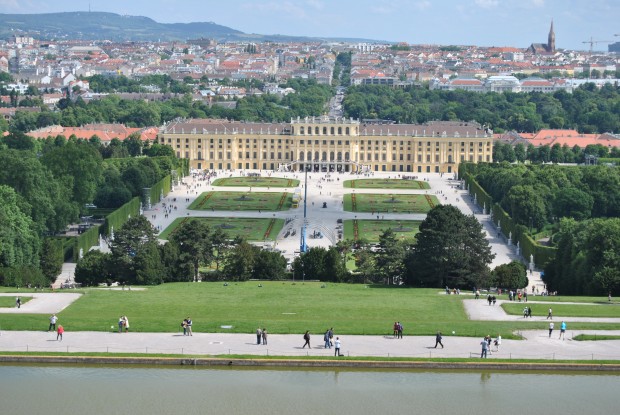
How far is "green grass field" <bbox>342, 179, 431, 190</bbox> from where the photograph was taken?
320 feet

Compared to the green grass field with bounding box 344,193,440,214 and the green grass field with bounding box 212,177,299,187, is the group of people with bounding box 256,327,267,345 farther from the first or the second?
the green grass field with bounding box 212,177,299,187

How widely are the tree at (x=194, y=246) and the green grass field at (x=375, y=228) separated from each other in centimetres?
1543

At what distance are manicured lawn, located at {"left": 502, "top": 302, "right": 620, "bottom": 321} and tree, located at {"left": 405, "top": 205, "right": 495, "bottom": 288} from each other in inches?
197

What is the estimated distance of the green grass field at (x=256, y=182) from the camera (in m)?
97.5

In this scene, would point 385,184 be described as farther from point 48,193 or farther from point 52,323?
point 52,323

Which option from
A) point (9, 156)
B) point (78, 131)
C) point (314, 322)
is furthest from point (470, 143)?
point (314, 322)

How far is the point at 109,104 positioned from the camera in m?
149

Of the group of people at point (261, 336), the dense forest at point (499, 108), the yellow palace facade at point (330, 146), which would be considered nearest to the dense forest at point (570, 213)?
the yellow palace facade at point (330, 146)

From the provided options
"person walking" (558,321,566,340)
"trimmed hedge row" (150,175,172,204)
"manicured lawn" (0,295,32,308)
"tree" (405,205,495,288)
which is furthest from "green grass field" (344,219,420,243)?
"person walking" (558,321,566,340)

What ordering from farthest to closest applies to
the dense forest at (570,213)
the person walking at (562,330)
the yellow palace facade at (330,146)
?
1. the yellow palace facade at (330,146)
2. the dense forest at (570,213)
3. the person walking at (562,330)

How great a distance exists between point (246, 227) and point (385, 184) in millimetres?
28400

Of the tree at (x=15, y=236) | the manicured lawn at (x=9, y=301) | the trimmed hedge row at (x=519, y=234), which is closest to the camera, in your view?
the manicured lawn at (x=9, y=301)

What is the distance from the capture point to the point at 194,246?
171 ft

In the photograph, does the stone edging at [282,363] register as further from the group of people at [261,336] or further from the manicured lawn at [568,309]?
the manicured lawn at [568,309]
